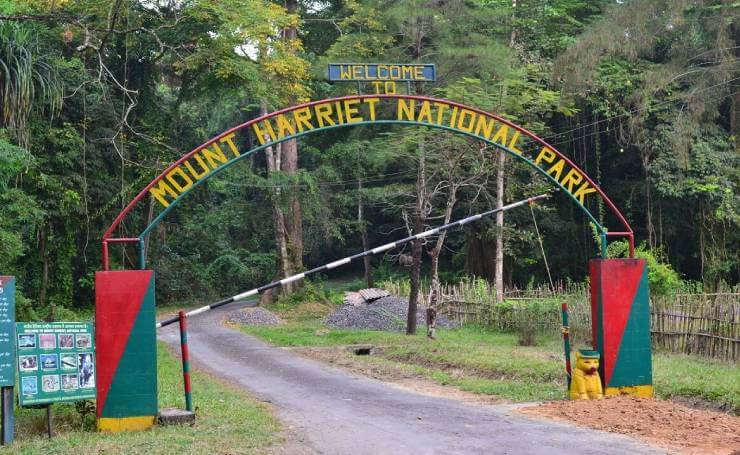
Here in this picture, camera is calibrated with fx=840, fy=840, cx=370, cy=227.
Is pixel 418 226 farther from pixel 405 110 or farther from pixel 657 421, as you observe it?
pixel 657 421

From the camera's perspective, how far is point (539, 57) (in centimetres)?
2830

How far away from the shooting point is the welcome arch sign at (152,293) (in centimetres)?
912

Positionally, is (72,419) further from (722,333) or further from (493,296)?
→ (493,296)

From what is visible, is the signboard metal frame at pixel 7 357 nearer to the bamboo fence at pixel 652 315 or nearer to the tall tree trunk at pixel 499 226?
the bamboo fence at pixel 652 315

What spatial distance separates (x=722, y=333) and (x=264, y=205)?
24.0 meters

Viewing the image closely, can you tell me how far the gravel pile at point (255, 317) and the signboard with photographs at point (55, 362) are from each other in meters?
18.6

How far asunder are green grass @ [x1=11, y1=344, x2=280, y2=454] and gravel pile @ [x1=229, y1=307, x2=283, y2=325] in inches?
628

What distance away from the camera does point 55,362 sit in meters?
8.62

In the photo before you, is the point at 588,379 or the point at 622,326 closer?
the point at 588,379

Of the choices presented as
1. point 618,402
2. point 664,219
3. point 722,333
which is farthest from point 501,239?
point 618,402

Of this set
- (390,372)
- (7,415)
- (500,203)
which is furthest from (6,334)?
(500,203)

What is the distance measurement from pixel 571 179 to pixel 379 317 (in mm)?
15525

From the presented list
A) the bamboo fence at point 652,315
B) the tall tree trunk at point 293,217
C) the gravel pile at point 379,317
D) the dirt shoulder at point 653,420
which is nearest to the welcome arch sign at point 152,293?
the dirt shoulder at point 653,420

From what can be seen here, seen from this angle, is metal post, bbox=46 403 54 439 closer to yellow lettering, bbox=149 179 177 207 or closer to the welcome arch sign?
the welcome arch sign
